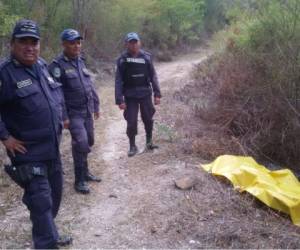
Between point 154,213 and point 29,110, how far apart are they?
2.03 m

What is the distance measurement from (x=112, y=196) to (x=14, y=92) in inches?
92.5

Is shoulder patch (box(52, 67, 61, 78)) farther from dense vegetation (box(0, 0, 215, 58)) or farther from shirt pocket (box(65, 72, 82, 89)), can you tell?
dense vegetation (box(0, 0, 215, 58))

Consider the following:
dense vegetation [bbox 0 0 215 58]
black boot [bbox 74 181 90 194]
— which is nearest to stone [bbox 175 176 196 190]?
black boot [bbox 74 181 90 194]

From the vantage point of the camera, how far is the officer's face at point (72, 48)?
5344 mm

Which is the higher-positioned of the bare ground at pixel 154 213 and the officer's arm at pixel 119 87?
the officer's arm at pixel 119 87

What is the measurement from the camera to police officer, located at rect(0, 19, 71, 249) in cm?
366

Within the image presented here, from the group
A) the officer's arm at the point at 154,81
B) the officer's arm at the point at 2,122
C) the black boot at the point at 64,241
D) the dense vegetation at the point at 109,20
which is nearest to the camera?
the officer's arm at the point at 2,122

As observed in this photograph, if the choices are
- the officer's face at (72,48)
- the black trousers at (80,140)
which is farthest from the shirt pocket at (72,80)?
the black trousers at (80,140)

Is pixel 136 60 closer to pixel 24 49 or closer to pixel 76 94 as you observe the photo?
pixel 76 94

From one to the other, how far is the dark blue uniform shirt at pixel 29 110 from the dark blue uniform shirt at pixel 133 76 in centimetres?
289

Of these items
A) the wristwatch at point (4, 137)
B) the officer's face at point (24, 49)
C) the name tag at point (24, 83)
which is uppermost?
the officer's face at point (24, 49)

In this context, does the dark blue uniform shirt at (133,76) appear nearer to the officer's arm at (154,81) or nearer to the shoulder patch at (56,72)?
the officer's arm at (154,81)

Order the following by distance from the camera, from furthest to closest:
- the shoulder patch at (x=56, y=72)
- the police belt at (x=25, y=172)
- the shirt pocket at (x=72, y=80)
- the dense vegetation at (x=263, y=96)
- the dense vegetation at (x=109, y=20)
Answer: the dense vegetation at (x=109, y=20) < the dense vegetation at (x=263, y=96) < the shirt pocket at (x=72, y=80) < the shoulder patch at (x=56, y=72) < the police belt at (x=25, y=172)

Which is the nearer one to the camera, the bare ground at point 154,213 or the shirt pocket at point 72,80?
the bare ground at point 154,213
